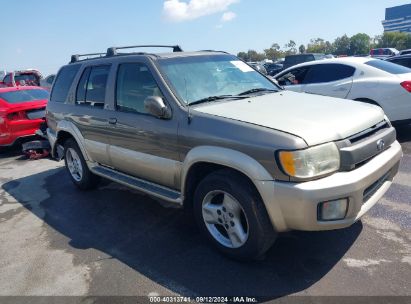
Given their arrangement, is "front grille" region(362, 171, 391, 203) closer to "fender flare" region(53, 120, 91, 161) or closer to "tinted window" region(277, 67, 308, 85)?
"fender flare" region(53, 120, 91, 161)

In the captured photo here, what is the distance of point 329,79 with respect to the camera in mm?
7344

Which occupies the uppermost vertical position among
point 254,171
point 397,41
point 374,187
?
point 397,41

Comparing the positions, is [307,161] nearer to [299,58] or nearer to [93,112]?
[93,112]

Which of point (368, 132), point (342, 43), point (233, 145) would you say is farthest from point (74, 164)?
point (342, 43)

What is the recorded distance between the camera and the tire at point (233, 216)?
3031 millimetres

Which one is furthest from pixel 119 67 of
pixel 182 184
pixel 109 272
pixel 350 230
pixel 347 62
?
pixel 347 62

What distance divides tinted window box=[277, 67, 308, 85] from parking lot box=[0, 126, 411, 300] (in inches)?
137

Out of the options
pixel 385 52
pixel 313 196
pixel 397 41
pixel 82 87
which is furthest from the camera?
pixel 397 41

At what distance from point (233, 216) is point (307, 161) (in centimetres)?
87

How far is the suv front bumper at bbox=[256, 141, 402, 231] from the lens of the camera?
2.73 meters

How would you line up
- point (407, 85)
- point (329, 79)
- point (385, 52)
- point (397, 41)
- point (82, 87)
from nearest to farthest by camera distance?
point (82, 87) → point (407, 85) → point (329, 79) → point (385, 52) → point (397, 41)

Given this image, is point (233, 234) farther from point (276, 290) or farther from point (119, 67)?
point (119, 67)

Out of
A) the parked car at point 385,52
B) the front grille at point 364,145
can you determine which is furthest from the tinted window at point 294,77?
the parked car at point 385,52

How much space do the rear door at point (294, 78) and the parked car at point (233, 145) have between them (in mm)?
3477
